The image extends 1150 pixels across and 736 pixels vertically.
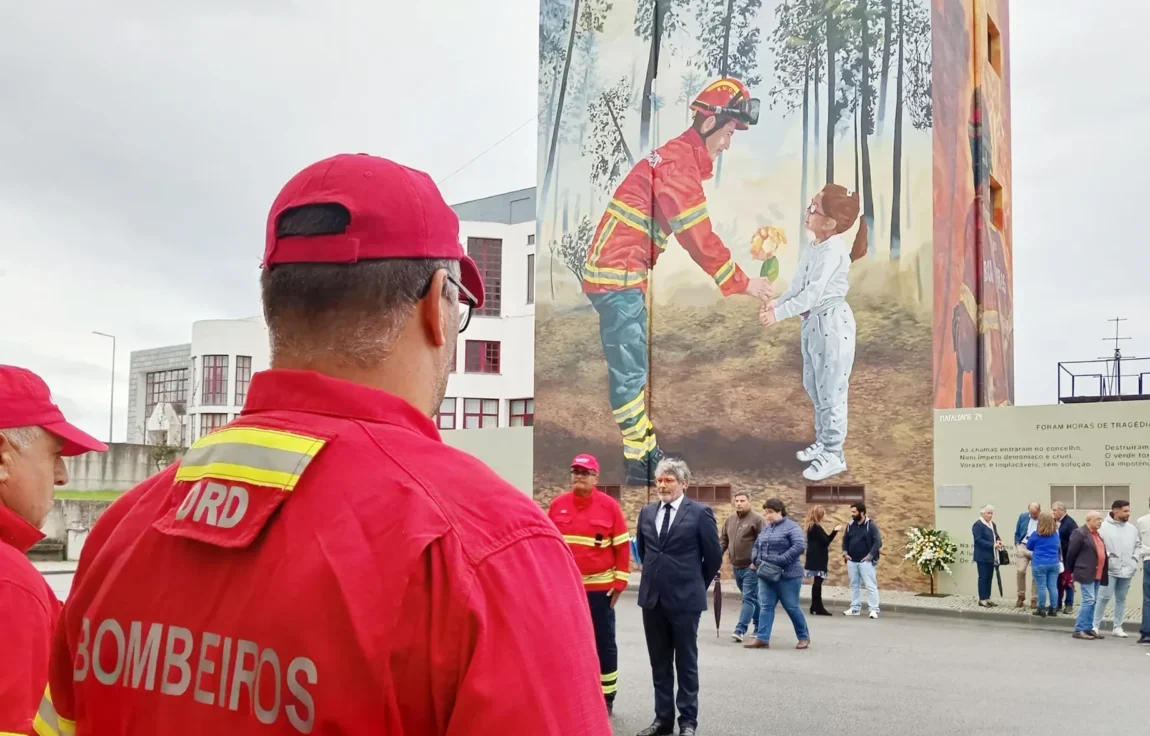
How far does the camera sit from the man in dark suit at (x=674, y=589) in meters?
8.32

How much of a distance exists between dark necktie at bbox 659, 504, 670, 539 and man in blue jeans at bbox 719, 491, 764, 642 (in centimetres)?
568

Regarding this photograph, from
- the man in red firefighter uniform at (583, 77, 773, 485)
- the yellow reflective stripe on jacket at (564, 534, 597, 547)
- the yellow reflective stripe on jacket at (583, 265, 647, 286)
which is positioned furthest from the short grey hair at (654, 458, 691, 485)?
the yellow reflective stripe on jacket at (583, 265, 647, 286)

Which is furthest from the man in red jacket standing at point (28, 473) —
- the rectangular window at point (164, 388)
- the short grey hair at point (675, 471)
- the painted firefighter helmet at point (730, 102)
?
the rectangular window at point (164, 388)

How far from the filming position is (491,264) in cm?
5038

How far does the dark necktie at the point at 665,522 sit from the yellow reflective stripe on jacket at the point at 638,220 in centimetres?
2015

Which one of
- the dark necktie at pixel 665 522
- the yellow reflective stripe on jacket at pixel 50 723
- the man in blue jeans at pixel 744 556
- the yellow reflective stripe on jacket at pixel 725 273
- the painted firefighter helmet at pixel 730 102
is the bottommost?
the man in blue jeans at pixel 744 556

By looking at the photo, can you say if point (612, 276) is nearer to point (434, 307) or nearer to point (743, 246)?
point (743, 246)

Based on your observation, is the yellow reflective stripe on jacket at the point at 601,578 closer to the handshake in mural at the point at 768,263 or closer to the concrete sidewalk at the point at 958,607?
the concrete sidewalk at the point at 958,607

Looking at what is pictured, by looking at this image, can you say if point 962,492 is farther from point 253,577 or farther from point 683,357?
point 253,577

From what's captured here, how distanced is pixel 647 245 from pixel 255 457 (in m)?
27.9

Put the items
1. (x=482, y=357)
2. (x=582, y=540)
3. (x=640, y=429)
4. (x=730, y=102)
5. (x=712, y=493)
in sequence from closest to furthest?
(x=582, y=540), (x=712, y=493), (x=730, y=102), (x=640, y=429), (x=482, y=357)

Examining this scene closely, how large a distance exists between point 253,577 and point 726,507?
25.5m

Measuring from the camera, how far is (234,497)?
137cm

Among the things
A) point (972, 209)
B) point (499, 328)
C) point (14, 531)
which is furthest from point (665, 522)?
point (499, 328)
